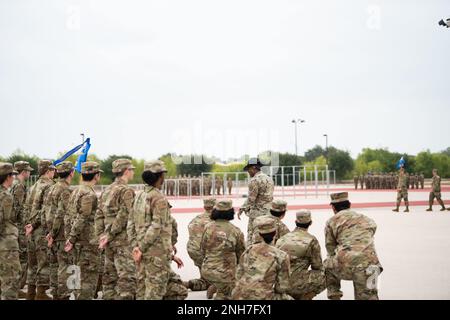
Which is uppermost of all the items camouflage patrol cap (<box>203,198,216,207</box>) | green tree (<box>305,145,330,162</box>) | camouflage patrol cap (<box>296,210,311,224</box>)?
green tree (<box>305,145,330,162</box>)

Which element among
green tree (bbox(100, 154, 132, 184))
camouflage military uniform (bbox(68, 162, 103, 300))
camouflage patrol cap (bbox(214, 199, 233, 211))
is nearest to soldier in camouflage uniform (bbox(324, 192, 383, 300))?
camouflage patrol cap (bbox(214, 199, 233, 211))

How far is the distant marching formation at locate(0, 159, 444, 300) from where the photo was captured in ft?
18.9

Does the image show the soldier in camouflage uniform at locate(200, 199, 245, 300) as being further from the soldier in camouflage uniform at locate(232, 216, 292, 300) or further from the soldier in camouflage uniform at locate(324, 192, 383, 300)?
the soldier in camouflage uniform at locate(232, 216, 292, 300)

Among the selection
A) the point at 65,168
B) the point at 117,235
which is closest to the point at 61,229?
the point at 65,168

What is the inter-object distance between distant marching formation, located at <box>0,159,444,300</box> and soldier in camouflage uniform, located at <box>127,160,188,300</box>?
0.4 inches

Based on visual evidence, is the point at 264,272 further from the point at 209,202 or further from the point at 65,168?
the point at 65,168

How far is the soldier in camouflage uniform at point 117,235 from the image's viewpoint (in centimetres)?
644

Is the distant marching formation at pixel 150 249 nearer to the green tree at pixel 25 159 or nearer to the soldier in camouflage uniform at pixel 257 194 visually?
the soldier in camouflage uniform at pixel 257 194

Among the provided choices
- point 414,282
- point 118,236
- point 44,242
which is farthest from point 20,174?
point 414,282

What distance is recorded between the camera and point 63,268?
7402 mm

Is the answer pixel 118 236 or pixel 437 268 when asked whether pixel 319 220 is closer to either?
pixel 437 268

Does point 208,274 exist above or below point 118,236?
below
